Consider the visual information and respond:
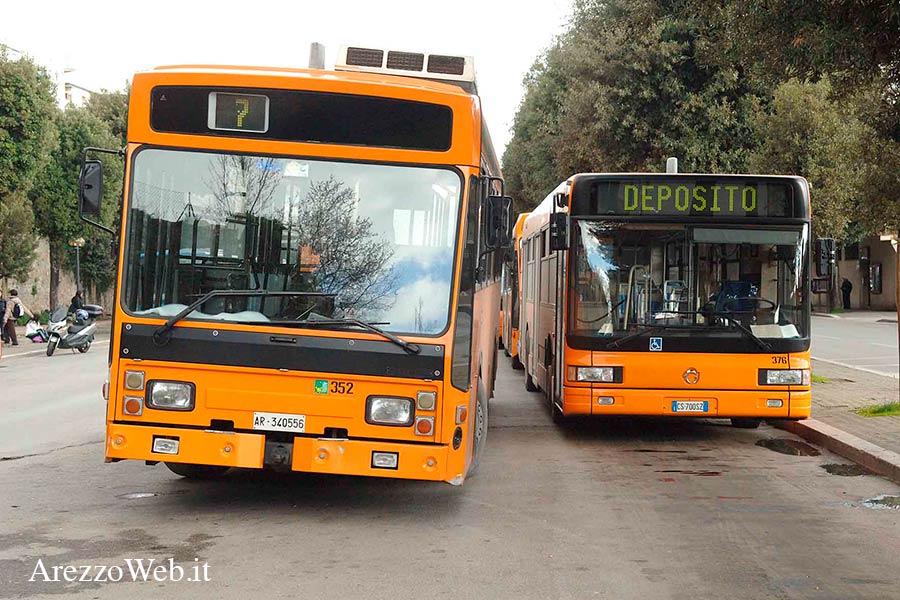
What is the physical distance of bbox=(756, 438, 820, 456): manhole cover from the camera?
1174cm

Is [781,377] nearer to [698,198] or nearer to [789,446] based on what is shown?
[789,446]

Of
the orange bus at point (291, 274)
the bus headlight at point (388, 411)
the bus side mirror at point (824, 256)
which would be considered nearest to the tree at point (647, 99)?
the bus side mirror at point (824, 256)

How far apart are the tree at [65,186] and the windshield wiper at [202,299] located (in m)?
38.0

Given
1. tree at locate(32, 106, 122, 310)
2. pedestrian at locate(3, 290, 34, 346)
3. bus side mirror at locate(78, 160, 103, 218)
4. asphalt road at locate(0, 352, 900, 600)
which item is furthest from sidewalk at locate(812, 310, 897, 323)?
bus side mirror at locate(78, 160, 103, 218)

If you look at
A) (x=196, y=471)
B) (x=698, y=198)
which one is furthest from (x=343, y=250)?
(x=698, y=198)

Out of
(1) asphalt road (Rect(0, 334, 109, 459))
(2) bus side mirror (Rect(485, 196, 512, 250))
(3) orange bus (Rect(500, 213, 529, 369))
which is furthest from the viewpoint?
(3) orange bus (Rect(500, 213, 529, 369))

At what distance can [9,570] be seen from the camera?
242 inches

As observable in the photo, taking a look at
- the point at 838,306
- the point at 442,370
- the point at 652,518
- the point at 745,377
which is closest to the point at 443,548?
the point at 442,370

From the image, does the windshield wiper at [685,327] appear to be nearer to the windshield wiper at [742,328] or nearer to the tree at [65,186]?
the windshield wiper at [742,328]

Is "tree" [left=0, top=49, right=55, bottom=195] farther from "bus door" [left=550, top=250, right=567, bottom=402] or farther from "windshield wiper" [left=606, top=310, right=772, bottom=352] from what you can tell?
"windshield wiper" [left=606, top=310, right=772, bottom=352]

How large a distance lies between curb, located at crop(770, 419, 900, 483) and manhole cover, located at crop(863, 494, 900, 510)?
722mm

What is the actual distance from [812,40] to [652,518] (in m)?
4.20

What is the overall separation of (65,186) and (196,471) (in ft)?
134

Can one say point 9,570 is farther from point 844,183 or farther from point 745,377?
point 844,183
